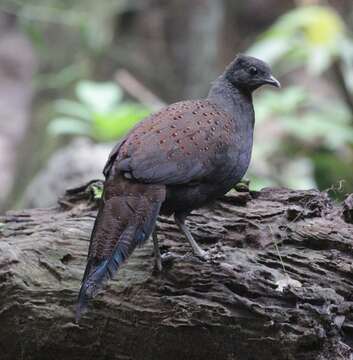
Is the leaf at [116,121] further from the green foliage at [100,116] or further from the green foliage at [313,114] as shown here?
the green foliage at [313,114]

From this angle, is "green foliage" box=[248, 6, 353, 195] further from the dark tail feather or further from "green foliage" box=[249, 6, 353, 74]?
the dark tail feather

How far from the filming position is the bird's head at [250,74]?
4.07m

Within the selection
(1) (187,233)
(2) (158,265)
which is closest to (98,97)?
(1) (187,233)

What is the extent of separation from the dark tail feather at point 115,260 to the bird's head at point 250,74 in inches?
42.6

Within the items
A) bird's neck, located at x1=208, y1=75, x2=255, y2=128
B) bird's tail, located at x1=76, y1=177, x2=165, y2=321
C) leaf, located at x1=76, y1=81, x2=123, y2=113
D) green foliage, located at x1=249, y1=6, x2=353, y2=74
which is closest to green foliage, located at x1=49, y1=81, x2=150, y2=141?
leaf, located at x1=76, y1=81, x2=123, y2=113

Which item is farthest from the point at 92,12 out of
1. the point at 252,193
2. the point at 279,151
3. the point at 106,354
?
the point at 106,354

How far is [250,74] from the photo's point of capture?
4.09m

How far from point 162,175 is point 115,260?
46 centimetres

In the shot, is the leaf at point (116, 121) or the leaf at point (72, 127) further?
the leaf at point (72, 127)

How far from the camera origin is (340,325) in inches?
134

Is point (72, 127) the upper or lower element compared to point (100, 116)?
lower

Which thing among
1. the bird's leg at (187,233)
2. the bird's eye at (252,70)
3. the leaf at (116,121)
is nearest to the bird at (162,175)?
the bird's leg at (187,233)

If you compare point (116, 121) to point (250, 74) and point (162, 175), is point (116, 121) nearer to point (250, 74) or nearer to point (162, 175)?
point (250, 74)

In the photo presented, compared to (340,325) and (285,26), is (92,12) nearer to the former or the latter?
(285,26)
